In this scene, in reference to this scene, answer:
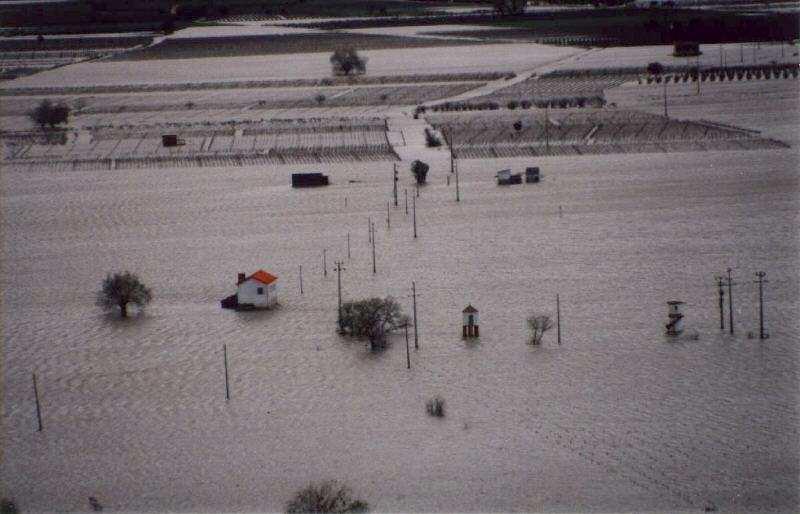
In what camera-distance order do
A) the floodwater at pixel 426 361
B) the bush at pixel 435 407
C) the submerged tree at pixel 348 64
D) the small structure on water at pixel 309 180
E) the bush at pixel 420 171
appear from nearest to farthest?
1. the floodwater at pixel 426 361
2. the bush at pixel 435 407
3. the bush at pixel 420 171
4. the small structure on water at pixel 309 180
5. the submerged tree at pixel 348 64

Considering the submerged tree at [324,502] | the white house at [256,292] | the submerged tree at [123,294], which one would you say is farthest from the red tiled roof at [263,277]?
the submerged tree at [324,502]

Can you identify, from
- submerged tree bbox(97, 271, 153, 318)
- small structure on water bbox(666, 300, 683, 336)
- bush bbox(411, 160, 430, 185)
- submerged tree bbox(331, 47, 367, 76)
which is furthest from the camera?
submerged tree bbox(331, 47, 367, 76)

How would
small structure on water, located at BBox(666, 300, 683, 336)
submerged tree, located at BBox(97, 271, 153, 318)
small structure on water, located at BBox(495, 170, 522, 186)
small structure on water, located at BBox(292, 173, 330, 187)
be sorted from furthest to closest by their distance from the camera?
1. small structure on water, located at BBox(292, 173, 330, 187)
2. small structure on water, located at BBox(495, 170, 522, 186)
3. submerged tree, located at BBox(97, 271, 153, 318)
4. small structure on water, located at BBox(666, 300, 683, 336)

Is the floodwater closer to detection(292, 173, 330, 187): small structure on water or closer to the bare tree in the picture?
the bare tree

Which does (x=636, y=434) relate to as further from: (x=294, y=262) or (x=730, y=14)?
(x=730, y=14)

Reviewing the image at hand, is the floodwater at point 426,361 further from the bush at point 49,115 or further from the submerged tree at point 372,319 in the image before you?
the bush at point 49,115

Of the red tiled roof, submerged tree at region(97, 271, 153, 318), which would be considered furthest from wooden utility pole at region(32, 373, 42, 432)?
the red tiled roof

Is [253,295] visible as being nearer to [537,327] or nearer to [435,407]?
[537,327]
